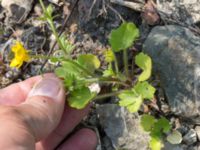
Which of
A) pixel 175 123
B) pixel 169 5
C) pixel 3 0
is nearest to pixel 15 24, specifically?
pixel 3 0

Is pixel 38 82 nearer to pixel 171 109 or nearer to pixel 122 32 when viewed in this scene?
pixel 122 32

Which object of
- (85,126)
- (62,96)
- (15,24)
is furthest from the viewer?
(15,24)

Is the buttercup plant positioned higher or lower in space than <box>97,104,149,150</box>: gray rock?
higher

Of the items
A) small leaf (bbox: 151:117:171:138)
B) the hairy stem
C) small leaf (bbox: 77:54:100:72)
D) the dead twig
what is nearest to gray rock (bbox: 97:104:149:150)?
small leaf (bbox: 151:117:171:138)

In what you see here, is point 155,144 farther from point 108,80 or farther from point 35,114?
point 35,114

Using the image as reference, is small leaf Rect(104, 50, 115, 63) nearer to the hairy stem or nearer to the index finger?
the hairy stem

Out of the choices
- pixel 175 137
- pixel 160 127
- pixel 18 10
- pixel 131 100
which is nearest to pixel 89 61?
pixel 131 100
